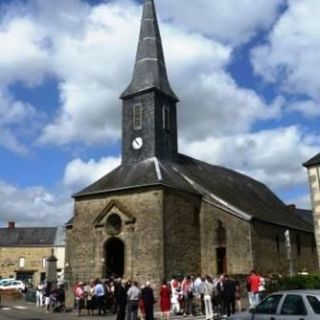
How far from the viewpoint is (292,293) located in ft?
33.3

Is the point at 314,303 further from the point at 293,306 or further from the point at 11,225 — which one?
the point at 11,225

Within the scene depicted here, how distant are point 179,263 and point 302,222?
538 inches

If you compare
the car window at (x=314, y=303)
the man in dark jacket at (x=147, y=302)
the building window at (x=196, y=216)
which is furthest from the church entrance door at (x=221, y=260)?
the car window at (x=314, y=303)

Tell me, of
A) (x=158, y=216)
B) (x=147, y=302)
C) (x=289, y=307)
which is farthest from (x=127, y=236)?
(x=289, y=307)

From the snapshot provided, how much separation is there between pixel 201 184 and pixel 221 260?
4579mm

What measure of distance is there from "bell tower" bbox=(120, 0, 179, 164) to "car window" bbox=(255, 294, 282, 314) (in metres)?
18.0

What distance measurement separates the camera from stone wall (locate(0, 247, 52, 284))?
55969 millimetres

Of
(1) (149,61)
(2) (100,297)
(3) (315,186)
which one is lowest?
(2) (100,297)

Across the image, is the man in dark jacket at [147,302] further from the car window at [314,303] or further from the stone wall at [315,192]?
the stone wall at [315,192]

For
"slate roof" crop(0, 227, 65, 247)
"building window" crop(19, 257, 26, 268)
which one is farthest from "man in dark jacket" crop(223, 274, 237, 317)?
"slate roof" crop(0, 227, 65, 247)

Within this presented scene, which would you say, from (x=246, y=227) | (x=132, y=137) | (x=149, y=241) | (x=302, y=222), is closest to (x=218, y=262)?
(x=246, y=227)

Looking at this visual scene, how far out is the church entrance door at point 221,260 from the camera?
2658 cm

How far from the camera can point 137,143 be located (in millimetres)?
29062

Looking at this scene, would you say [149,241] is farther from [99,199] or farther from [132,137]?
[132,137]
